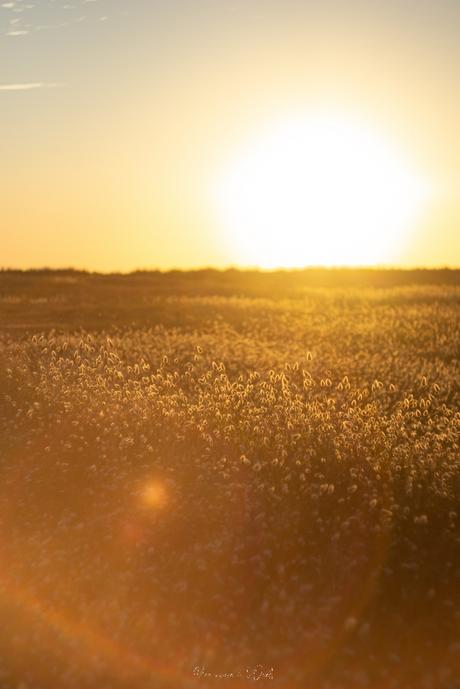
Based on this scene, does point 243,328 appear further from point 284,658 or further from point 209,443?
point 284,658

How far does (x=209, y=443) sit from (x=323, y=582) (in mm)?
3690

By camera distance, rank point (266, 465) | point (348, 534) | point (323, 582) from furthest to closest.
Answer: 1. point (266, 465)
2. point (348, 534)
3. point (323, 582)

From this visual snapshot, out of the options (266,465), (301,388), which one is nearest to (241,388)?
(301,388)

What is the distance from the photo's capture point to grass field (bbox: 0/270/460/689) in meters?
8.77

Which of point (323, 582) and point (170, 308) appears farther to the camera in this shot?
point (170, 308)

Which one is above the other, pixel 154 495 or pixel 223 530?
pixel 154 495

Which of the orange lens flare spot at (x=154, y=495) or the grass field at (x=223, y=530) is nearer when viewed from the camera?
the grass field at (x=223, y=530)

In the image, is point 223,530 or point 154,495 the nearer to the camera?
point 223,530

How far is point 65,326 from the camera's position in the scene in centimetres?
2839

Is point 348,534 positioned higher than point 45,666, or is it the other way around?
point 348,534

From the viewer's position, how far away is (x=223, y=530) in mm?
10641

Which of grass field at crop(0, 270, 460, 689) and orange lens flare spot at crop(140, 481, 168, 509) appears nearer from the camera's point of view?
grass field at crop(0, 270, 460, 689)

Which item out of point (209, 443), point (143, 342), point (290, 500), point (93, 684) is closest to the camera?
point (93, 684)

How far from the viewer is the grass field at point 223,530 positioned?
877cm
